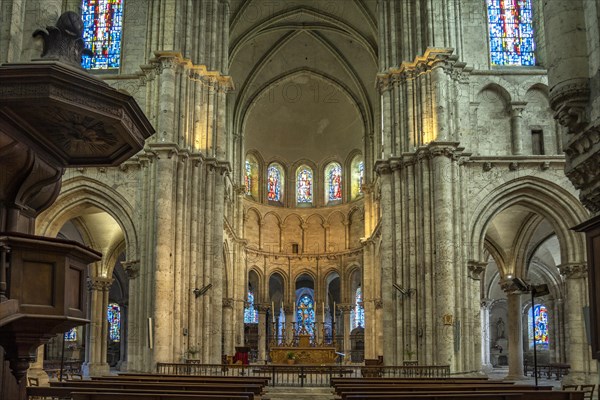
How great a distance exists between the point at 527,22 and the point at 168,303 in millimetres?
19303

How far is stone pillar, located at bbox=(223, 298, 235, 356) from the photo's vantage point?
43.0 m

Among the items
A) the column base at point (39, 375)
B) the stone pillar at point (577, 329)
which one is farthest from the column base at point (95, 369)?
the stone pillar at point (577, 329)

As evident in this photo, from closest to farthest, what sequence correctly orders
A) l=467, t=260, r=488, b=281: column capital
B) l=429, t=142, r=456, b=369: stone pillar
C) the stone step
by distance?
the stone step < l=429, t=142, r=456, b=369: stone pillar < l=467, t=260, r=488, b=281: column capital

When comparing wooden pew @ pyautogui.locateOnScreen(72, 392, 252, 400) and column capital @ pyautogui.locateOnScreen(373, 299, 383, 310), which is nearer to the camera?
wooden pew @ pyautogui.locateOnScreen(72, 392, 252, 400)

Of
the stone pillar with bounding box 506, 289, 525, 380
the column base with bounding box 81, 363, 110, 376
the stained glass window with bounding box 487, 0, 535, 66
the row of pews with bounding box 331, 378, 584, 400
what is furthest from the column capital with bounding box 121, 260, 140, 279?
the stained glass window with bounding box 487, 0, 535, 66

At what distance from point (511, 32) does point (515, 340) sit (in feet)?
45.7

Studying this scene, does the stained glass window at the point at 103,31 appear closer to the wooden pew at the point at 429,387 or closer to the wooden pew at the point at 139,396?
the wooden pew at the point at 429,387

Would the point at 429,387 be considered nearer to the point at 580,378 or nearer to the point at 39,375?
the point at 580,378

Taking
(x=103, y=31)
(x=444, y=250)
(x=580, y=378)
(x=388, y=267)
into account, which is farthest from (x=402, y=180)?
(x=103, y=31)

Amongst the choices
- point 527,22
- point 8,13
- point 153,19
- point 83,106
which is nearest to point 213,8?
point 153,19

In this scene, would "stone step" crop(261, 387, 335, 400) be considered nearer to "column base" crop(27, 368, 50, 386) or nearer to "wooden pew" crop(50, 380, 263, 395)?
"wooden pew" crop(50, 380, 263, 395)

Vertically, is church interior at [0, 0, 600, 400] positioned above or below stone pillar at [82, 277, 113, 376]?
above

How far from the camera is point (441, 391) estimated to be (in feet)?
43.9

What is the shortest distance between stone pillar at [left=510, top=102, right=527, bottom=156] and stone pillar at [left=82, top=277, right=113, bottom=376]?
819 inches
